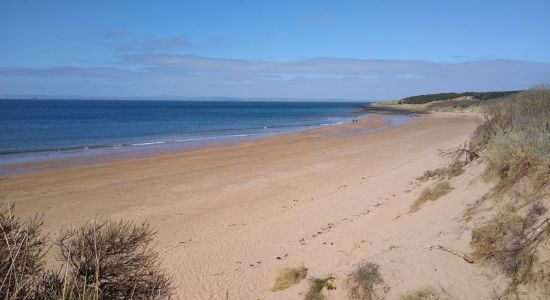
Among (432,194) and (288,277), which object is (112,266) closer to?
(288,277)

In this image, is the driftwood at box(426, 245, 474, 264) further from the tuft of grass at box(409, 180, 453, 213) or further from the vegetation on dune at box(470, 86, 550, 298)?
the tuft of grass at box(409, 180, 453, 213)

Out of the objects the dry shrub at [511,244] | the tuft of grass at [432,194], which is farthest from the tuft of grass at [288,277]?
the tuft of grass at [432,194]

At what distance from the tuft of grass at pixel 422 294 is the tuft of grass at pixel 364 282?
0.35 meters

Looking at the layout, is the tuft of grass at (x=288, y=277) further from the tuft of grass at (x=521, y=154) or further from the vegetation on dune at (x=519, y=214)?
the tuft of grass at (x=521, y=154)

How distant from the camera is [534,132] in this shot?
7402mm

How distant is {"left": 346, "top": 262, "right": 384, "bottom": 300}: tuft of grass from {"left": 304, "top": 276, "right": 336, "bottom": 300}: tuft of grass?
9.3 inches

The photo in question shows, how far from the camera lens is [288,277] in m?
6.13

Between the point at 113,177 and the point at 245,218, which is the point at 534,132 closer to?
the point at 245,218

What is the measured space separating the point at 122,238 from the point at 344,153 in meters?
18.1

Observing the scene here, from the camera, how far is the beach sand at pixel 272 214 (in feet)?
18.8

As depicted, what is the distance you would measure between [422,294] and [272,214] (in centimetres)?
601

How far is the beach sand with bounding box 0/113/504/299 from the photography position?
5.73 metres

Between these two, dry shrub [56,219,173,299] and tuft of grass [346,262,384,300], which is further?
tuft of grass [346,262,384,300]

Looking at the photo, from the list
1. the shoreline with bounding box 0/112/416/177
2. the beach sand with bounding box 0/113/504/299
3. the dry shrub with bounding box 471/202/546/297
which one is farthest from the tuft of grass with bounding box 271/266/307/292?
the shoreline with bounding box 0/112/416/177
